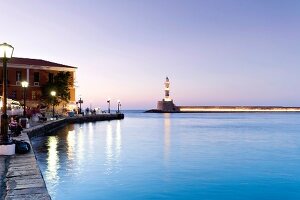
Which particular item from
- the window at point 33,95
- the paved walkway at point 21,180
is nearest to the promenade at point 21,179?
the paved walkway at point 21,180

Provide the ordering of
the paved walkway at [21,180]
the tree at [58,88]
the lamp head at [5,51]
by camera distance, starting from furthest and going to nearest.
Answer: the tree at [58,88], the lamp head at [5,51], the paved walkway at [21,180]

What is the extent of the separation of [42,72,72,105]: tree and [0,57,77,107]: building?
8.80 ft

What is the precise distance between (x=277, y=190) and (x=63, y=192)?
31.0ft

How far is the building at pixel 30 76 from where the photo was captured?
70.1m

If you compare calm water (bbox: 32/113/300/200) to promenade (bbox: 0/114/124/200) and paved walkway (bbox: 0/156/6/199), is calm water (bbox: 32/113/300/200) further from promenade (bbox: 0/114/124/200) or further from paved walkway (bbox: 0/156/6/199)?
paved walkway (bbox: 0/156/6/199)

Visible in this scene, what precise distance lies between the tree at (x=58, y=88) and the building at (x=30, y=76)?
2681 mm

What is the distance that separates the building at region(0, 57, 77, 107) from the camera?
70062mm

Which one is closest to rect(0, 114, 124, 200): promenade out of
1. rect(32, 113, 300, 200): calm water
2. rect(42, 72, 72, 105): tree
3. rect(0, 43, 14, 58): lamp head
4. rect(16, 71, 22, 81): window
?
rect(32, 113, 300, 200): calm water

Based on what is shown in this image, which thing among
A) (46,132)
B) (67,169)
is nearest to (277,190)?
(67,169)

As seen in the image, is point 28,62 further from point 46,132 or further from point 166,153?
point 166,153

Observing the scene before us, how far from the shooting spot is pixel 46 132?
41.7 metres

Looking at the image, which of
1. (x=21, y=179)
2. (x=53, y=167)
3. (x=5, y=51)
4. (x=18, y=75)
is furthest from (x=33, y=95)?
(x=21, y=179)

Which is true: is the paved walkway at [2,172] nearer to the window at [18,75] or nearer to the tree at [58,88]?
the tree at [58,88]

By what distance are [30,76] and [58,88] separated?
815 centimetres
